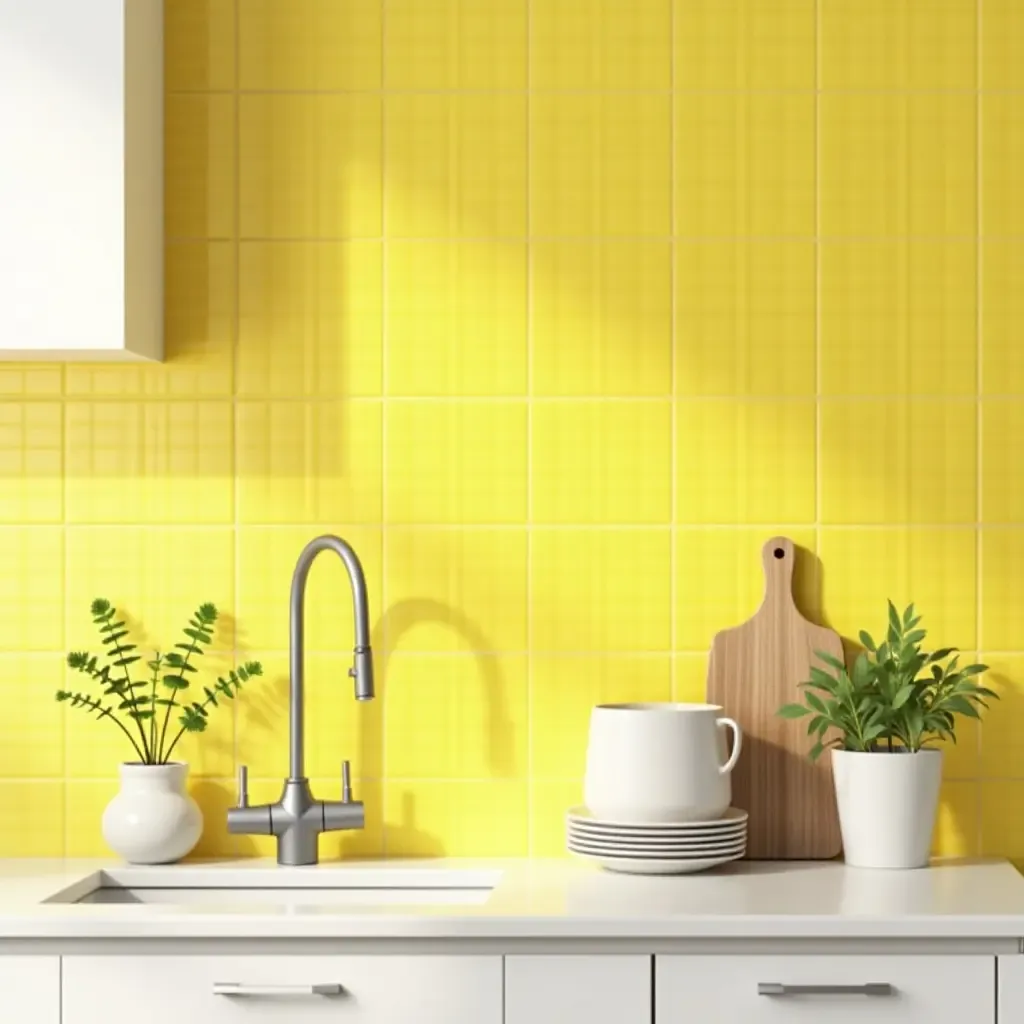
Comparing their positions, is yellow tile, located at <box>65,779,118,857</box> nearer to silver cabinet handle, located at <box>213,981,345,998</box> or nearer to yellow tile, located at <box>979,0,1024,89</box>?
silver cabinet handle, located at <box>213,981,345,998</box>

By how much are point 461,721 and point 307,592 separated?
0.30 meters

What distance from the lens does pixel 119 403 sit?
236cm

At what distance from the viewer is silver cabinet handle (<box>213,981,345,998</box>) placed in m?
1.88

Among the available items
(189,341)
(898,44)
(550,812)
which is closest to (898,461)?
(898,44)

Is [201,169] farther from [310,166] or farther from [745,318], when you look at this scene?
[745,318]

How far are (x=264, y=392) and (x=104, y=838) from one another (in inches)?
27.4

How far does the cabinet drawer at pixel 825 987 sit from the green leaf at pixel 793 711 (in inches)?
15.0

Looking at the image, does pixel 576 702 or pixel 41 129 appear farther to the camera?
pixel 576 702

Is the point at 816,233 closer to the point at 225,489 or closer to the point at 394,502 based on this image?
the point at 394,502

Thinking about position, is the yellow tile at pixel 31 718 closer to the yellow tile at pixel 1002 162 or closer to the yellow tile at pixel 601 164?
the yellow tile at pixel 601 164

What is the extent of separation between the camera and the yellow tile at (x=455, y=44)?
7.71 feet

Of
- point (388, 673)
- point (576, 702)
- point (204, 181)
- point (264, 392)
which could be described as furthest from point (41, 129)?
point (576, 702)

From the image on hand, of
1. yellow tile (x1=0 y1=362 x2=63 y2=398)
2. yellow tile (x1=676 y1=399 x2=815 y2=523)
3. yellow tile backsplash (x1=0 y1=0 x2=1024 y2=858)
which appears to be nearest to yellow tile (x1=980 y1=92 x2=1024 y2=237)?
yellow tile backsplash (x1=0 y1=0 x2=1024 y2=858)

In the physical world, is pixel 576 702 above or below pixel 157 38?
below
